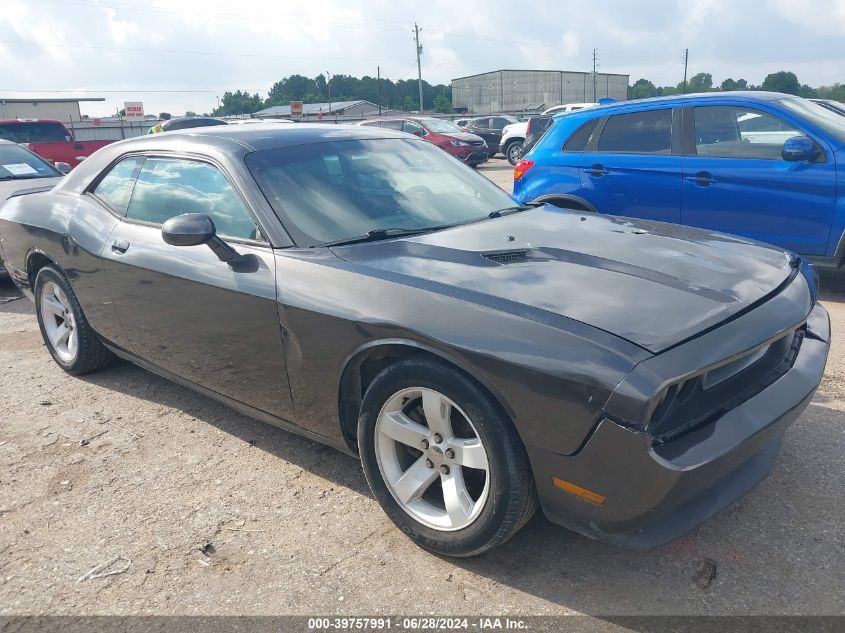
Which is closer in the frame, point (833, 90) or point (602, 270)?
point (602, 270)

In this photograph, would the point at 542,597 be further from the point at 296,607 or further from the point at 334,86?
the point at 334,86

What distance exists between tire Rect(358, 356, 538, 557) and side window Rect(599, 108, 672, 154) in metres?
4.45

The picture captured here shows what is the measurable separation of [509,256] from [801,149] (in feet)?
12.0

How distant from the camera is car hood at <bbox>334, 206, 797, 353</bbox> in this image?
234 cm

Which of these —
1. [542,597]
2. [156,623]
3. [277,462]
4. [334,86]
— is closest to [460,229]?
[277,462]

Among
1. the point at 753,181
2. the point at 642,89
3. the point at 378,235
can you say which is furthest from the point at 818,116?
the point at 642,89

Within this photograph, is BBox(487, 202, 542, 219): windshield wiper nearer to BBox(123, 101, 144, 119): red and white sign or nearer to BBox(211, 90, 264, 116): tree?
BBox(123, 101, 144, 119): red and white sign

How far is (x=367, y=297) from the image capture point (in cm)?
267

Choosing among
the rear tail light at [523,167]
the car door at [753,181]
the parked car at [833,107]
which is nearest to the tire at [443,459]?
the car door at [753,181]

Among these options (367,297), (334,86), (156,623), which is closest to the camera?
(156,623)

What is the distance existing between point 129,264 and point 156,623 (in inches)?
76.7

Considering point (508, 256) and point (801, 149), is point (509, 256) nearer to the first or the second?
point (508, 256)

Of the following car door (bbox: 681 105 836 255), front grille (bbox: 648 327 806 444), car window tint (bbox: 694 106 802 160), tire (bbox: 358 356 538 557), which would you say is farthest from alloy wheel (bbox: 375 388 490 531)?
car window tint (bbox: 694 106 802 160)

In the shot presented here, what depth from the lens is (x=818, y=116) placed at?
19.2 feet
